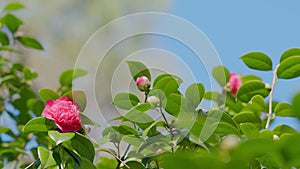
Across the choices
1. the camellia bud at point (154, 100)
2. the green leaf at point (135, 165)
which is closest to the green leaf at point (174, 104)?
the camellia bud at point (154, 100)

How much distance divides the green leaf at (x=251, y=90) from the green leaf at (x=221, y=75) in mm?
76

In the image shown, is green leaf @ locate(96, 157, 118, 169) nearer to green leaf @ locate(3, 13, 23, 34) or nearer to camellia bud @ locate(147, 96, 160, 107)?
camellia bud @ locate(147, 96, 160, 107)

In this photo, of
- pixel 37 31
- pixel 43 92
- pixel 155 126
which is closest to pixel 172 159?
pixel 155 126

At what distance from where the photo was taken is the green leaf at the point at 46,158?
1017mm

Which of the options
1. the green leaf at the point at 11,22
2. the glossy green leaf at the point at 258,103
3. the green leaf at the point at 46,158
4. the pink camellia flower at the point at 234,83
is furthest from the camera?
the green leaf at the point at 11,22

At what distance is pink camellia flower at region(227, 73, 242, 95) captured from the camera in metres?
1.69

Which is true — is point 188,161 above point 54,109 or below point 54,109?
above

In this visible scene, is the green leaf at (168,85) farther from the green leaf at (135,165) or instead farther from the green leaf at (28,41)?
the green leaf at (28,41)

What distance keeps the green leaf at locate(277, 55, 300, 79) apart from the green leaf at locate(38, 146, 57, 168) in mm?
620

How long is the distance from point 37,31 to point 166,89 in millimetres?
7832

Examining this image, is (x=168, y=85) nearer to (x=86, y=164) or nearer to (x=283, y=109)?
(x=86, y=164)

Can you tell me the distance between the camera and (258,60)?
57.6 inches

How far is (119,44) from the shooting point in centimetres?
138

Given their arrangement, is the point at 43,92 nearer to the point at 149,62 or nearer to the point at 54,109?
the point at 54,109
